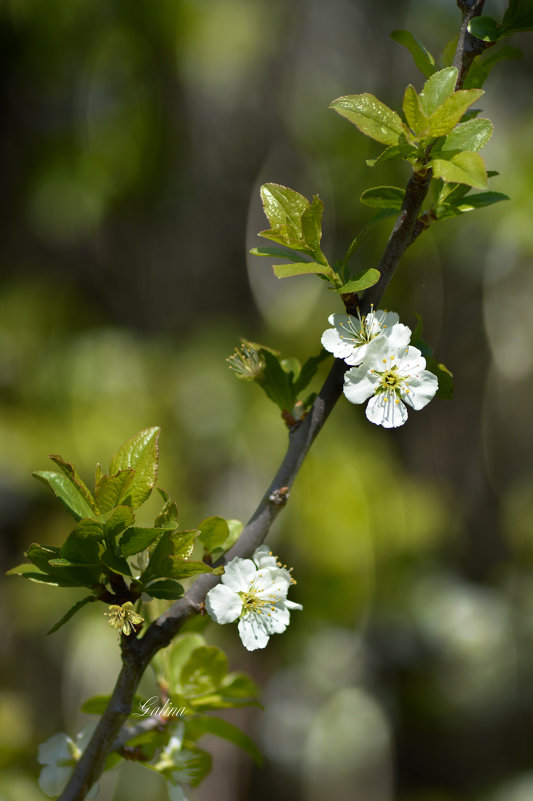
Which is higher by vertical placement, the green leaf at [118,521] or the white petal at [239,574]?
the green leaf at [118,521]

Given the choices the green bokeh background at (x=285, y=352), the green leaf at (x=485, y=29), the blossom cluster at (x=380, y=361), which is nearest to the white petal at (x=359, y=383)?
the blossom cluster at (x=380, y=361)

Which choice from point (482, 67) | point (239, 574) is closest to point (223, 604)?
point (239, 574)

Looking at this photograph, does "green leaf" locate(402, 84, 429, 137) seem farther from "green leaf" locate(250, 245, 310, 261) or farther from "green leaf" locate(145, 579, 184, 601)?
"green leaf" locate(145, 579, 184, 601)

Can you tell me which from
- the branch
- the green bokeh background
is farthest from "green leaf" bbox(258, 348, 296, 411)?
the green bokeh background

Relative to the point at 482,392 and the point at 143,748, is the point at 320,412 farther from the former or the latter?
the point at 482,392

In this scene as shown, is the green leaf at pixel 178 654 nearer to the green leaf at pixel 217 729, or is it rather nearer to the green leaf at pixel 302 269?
the green leaf at pixel 217 729

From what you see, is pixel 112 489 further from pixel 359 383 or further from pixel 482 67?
pixel 482 67
